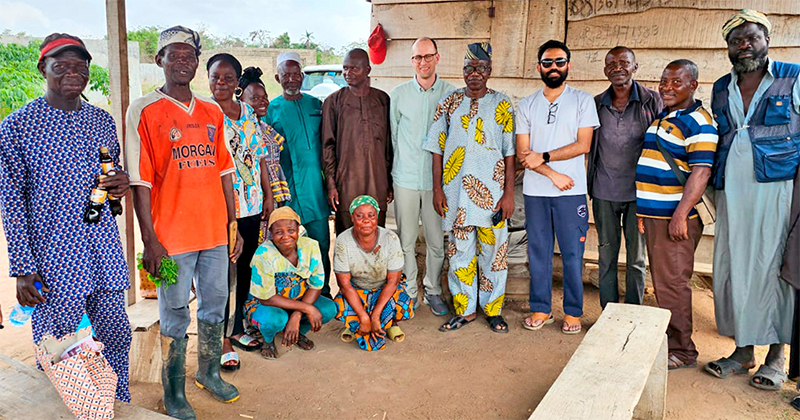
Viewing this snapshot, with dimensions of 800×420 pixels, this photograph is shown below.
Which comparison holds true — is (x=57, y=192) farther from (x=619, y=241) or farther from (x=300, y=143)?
(x=619, y=241)

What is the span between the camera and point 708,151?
3602 mm

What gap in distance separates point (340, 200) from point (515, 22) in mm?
2537

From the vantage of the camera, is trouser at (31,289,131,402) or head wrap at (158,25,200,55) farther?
head wrap at (158,25,200,55)

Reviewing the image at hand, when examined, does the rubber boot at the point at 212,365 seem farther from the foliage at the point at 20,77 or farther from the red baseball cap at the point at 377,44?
the foliage at the point at 20,77

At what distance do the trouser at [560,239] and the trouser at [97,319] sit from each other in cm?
271

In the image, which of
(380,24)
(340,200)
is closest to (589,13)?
(380,24)

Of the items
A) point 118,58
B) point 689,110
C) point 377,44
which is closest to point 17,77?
point 377,44

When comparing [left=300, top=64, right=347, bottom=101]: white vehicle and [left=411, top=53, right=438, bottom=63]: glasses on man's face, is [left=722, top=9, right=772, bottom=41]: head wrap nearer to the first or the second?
[left=411, top=53, right=438, bottom=63]: glasses on man's face

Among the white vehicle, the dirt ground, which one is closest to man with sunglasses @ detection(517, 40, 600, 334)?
the dirt ground

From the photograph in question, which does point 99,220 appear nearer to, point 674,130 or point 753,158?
point 674,130

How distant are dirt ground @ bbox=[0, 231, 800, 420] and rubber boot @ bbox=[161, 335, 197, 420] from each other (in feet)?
0.62

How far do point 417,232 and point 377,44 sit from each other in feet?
7.70

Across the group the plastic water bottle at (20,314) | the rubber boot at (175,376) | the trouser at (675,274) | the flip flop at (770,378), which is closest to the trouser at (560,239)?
the trouser at (675,274)

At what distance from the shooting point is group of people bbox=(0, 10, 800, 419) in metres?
2.63
